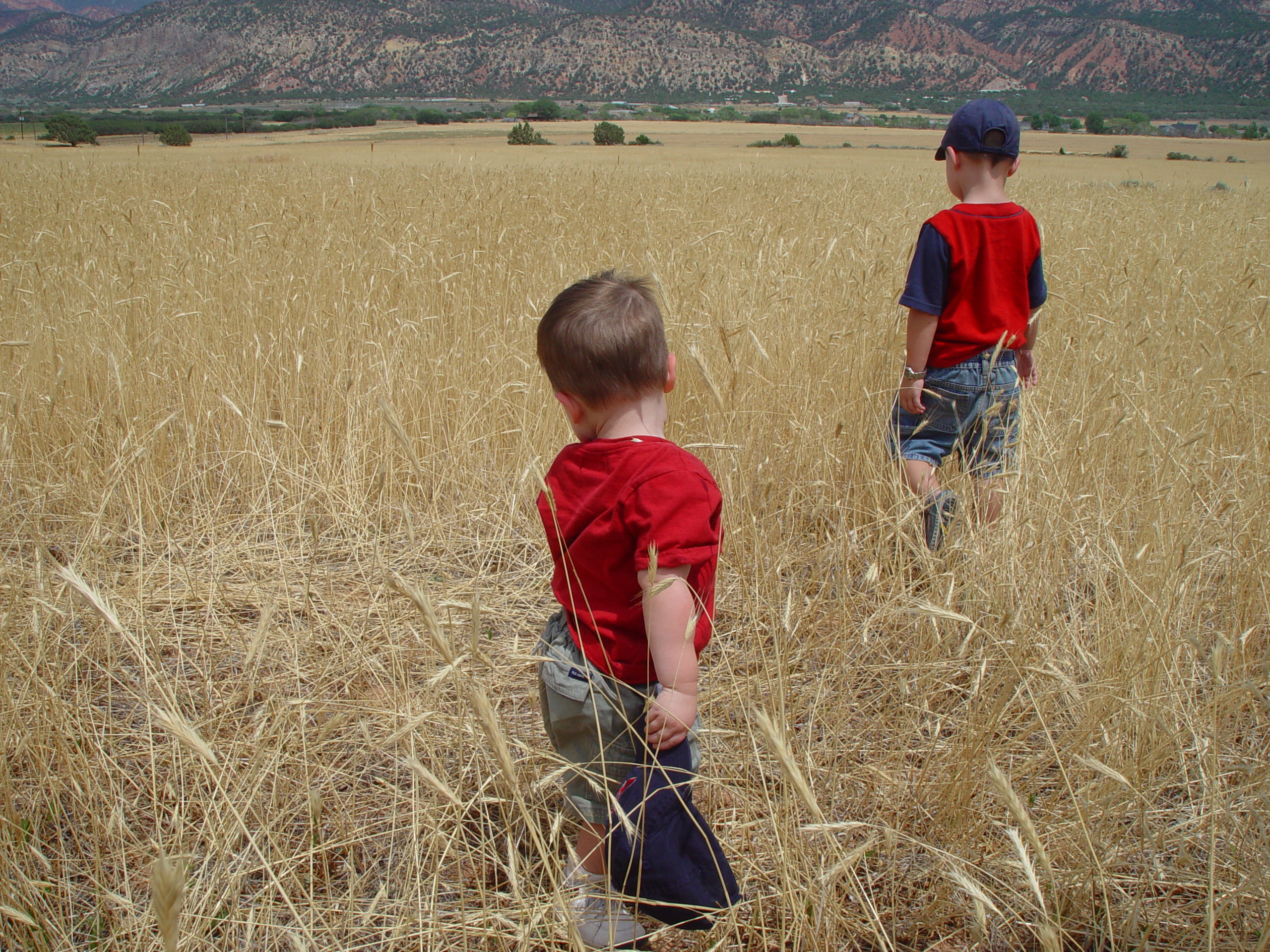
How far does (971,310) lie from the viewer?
210 centimetres

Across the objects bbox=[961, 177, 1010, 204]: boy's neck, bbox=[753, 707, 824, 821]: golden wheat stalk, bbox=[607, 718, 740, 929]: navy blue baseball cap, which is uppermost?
bbox=[961, 177, 1010, 204]: boy's neck

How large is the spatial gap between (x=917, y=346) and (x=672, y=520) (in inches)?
52.1

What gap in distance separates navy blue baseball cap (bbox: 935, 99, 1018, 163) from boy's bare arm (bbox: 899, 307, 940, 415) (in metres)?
0.42

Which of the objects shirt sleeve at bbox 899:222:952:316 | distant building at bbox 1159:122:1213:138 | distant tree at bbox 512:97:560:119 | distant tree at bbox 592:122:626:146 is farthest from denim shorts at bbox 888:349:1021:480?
distant tree at bbox 512:97:560:119

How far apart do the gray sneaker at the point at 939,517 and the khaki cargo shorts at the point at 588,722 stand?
41.2 inches

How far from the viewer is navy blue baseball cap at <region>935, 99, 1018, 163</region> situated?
1979 mm

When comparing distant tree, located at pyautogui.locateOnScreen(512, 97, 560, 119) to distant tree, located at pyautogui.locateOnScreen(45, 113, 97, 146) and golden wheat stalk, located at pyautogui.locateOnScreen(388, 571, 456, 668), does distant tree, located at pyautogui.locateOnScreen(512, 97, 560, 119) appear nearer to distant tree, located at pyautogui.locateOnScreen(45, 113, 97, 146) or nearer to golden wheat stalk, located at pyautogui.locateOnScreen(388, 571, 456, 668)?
distant tree, located at pyautogui.locateOnScreen(45, 113, 97, 146)

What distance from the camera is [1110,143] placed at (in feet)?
121

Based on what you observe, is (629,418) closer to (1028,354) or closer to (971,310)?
(971,310)

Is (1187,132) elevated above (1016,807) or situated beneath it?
elevated above

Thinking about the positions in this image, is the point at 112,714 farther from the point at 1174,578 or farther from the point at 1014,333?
the point at 1014,333

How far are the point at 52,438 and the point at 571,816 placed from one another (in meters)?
2.46

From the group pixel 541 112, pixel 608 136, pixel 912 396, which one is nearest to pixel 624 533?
pixel 912 396

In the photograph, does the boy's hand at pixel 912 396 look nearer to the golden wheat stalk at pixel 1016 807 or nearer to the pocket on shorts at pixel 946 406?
the pocket on shorts at pixel 946 406
